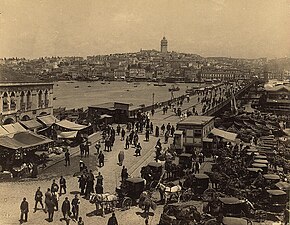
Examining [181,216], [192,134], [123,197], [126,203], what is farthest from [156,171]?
[192,134]

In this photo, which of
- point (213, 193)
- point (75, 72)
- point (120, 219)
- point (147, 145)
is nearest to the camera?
point (120, 219)

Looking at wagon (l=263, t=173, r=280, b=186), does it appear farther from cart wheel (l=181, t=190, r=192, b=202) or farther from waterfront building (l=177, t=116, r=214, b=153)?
waterfront building (l=177, t=116, r=214, b=153)

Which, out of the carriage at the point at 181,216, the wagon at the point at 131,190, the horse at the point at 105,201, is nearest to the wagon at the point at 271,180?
the carriage at the point at 181,216

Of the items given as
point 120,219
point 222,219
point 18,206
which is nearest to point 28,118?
point 18,206

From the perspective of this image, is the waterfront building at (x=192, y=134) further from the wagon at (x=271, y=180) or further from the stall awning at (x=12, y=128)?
the stall awning at (x=12, y=128)

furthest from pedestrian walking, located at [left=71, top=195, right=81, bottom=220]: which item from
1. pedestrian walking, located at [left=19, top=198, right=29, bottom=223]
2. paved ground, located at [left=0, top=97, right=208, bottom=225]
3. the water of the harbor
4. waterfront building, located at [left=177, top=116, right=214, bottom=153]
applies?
the water of the harbor

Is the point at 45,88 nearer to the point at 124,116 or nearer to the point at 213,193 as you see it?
the point at 124,116
